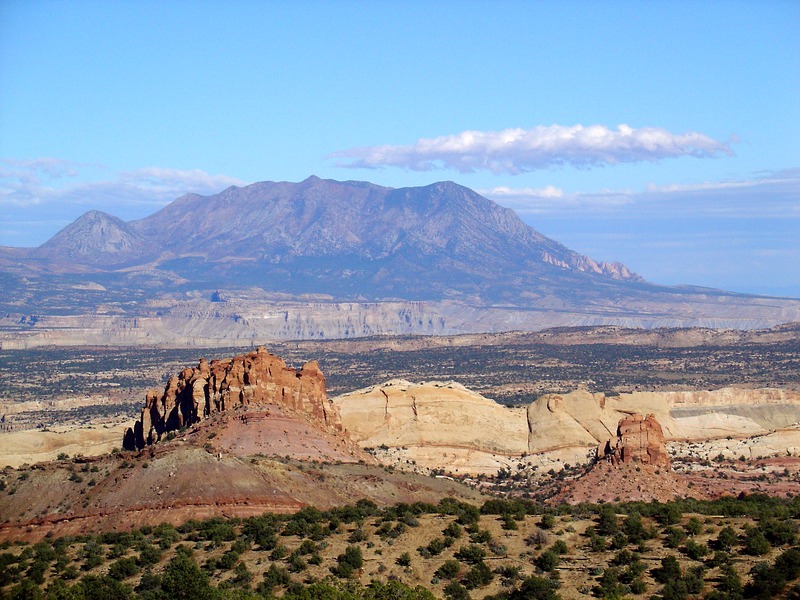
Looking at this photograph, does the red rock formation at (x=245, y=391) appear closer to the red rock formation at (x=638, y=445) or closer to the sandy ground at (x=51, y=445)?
the sandy ground at (x=51, y=445)

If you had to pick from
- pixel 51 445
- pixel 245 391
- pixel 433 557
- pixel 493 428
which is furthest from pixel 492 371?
pixel 433 557

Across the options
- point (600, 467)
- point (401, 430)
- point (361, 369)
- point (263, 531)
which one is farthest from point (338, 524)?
point (361, 369)

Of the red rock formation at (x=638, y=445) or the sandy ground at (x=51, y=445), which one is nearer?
the red rock formation at (x=638, y=445)

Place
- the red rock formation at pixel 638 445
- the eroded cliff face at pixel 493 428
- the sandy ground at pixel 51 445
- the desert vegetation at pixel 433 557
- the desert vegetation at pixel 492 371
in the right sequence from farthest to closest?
the desert vegetation at pixel 492 371, the eroded cliff face at pixel 493 428, the sandy ground at pixel 51 445, the red rock formation at pixel 638 445, the desert vegetation at pixel 433 557

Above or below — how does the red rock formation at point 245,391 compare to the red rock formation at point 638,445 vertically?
above

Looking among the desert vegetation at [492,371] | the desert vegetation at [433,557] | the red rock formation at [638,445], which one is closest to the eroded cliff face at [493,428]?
the red rock formation at [638,445]

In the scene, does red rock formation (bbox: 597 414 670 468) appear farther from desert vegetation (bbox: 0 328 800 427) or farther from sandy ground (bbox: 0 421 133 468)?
desert vegetation (bbox: 0 328 800 427)

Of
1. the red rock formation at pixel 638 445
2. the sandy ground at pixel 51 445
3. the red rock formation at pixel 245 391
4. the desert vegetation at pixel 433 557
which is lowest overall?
the sandy ground at pixel 51 445

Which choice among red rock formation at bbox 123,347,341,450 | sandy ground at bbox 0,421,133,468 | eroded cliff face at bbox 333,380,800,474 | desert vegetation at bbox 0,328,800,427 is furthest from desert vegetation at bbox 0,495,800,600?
desert vegetation at bbox 0,328,800,427
